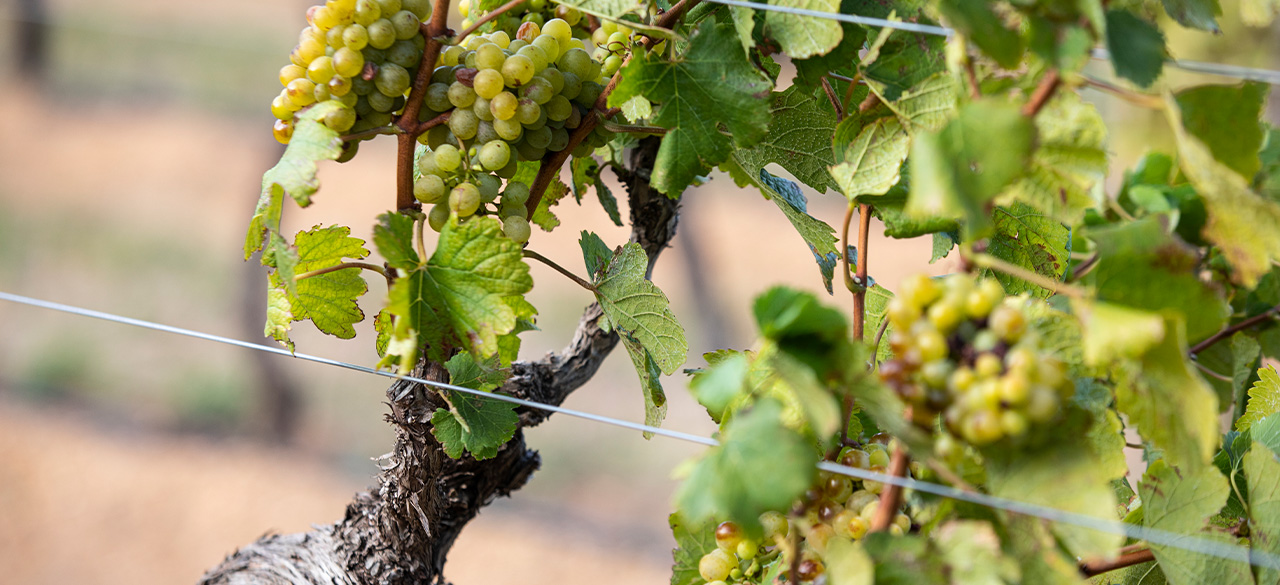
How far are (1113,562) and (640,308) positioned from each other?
0.28 meters

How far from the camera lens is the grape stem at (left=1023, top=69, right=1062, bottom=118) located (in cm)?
30

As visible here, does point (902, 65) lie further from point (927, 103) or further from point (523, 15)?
point (523, 15)

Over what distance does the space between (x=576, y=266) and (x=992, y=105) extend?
2245 millimetres

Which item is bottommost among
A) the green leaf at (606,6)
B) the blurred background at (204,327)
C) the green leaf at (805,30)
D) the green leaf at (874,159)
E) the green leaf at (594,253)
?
→ the blurred background at (204,327)

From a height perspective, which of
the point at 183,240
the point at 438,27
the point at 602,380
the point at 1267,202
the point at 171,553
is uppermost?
the point at 438,27

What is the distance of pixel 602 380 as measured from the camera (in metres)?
2.46

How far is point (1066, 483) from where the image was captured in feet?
1.00

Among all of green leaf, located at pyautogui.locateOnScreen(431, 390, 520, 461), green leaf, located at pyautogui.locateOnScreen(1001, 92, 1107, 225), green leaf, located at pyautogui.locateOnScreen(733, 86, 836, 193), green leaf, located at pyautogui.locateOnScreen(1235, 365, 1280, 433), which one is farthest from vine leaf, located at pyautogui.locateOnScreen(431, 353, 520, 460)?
green leaf, located at pyautogui.locateOnScreen(1235, 365, 1280, 433)

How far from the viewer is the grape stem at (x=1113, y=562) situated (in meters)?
0.38

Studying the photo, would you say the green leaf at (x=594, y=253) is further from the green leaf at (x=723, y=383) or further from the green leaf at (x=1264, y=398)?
the green leaf at (x=1264, y=398)

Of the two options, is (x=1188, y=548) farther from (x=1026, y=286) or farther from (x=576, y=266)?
(x=576, y=266)

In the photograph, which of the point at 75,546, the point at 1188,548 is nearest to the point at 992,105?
the point at 1188,548

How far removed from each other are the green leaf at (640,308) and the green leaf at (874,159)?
0.14 meters

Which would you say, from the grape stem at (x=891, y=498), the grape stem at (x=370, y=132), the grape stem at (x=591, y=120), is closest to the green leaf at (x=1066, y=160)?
the grape stem at (x=891, y=498)
